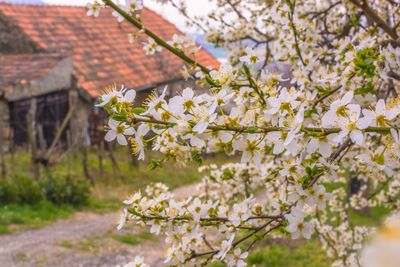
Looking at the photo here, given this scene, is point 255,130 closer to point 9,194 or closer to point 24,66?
point 9,194

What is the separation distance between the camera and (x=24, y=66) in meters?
11.6

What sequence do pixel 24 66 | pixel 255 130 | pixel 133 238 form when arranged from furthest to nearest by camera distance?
pixel 24 66
pixel 133 238
pixel 255 130

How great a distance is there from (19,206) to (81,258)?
192 centimetres

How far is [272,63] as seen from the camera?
137 inches

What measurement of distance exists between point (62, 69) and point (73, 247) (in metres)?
6.35

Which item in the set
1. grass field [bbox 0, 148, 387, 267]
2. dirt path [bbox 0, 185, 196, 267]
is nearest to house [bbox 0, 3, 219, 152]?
grass field [bbox 0, 148, 387, 267]

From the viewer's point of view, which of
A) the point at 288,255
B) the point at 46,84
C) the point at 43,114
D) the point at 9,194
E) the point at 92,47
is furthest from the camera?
the point at 92,47

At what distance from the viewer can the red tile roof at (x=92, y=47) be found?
13188mm

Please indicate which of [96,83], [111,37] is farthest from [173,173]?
[111,37]

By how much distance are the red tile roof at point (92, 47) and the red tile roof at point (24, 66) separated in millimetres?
810

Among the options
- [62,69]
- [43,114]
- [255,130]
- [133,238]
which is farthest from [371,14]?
[43,114]

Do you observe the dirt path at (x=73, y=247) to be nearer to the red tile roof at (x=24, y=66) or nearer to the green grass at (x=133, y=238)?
the green grass at (x=133, y=238)

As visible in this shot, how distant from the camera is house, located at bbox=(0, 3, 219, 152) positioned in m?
11.4

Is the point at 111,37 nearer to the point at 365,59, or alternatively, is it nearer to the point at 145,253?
the point at 145,253
